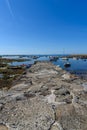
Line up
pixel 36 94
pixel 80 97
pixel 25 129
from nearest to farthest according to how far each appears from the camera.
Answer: pixel 25 129, pixel 80 97, pixel 36 94

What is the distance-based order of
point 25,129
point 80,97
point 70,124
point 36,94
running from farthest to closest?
1. point 36,94
2. point 80,97
3. point 70,124
4. point 25,129

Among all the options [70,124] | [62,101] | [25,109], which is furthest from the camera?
[62,101]

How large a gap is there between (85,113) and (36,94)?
2512mm

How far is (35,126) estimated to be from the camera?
13.6ft

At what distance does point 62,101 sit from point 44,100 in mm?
690

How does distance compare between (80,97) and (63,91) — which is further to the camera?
(63,91)

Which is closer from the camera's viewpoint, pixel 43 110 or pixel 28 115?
pixel 28 115

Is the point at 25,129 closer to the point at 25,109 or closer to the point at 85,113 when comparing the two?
the point at 25,109

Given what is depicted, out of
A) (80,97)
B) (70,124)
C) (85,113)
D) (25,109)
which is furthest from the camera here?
(80,97)

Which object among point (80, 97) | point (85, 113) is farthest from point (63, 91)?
point (85, 113)

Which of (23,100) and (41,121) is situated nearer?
(41,121)

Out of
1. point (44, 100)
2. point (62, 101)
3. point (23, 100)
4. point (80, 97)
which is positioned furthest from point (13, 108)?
point (80, 97)

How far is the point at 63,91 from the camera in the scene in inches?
281

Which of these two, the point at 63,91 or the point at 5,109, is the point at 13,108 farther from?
the point at 63,91
